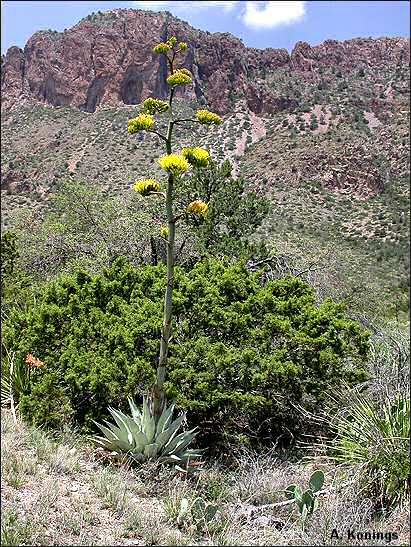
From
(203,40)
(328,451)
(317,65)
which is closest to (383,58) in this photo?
(317,65)

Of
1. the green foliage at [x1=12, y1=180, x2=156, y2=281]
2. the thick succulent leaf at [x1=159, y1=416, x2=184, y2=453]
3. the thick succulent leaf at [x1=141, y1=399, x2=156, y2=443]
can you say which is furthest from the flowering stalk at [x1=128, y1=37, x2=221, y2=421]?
the green foliage at [x1=12, y1=180, x2=156, y2=281]

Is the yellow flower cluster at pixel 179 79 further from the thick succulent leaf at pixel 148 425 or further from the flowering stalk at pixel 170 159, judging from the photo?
the thick succulent leaf at pixel 148 425

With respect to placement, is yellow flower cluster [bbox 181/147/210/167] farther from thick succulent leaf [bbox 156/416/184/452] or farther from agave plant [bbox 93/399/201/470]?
thick succulent leaf [bbox 156/416/184/452]

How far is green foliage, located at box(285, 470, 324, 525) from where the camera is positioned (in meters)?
4.86

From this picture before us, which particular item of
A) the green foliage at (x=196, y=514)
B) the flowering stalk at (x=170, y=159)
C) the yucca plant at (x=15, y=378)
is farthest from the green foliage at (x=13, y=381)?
the green foliage at (x=196, y=514)

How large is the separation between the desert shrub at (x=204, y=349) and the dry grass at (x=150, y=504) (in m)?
0.89

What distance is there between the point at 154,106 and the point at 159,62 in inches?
2062

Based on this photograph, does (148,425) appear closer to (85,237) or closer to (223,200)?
(85,237)

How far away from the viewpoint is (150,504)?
5.12 m

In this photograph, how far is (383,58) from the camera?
179 feet

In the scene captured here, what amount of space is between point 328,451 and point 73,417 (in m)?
3.07

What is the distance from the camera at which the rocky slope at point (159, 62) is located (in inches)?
2074

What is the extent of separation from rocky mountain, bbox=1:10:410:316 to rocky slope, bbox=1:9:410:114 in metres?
0.17

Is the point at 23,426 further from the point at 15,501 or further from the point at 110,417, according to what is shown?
the point at 15,501
